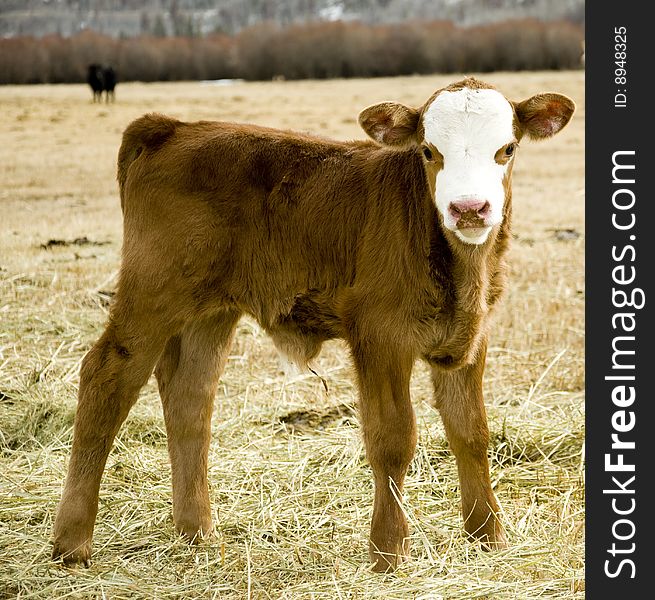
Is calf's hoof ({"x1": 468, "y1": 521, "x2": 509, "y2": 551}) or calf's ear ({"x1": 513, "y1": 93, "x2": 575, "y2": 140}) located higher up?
calf's ear ({"x1": 513, "y1": 93, "x2": 575, "y2": 140})

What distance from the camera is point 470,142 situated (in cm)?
413

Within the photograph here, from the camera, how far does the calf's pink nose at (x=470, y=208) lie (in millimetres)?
3938

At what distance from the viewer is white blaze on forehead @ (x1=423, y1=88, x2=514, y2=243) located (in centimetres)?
402

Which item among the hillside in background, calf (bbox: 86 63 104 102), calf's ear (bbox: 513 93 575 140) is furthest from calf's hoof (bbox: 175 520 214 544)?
calf (bbox: 86 63 104 102)

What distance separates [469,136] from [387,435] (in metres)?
1.37

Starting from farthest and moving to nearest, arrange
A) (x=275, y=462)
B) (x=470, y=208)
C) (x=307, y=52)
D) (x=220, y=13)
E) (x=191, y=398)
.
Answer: (x=307, y=52) → (x=220, y=13) → (x=275, y=462) → (x=191, y=398) → (x=470, y=208)

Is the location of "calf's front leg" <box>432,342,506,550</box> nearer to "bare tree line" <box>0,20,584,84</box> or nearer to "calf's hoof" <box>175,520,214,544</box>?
"calf's hoof" <box>175,520,214,544</box>

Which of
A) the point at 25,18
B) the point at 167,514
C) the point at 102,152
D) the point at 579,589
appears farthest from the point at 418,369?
the point at 102,152

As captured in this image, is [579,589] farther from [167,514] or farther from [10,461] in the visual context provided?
[10,461]

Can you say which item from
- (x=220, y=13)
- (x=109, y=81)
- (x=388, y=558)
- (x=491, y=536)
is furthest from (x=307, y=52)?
(x=388, y=558)

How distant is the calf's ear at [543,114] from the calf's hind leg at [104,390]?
1.92 metres

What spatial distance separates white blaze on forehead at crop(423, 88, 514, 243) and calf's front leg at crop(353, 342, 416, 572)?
0.70m

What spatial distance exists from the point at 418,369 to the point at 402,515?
278cm

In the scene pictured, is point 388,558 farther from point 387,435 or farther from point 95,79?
point 95,79
